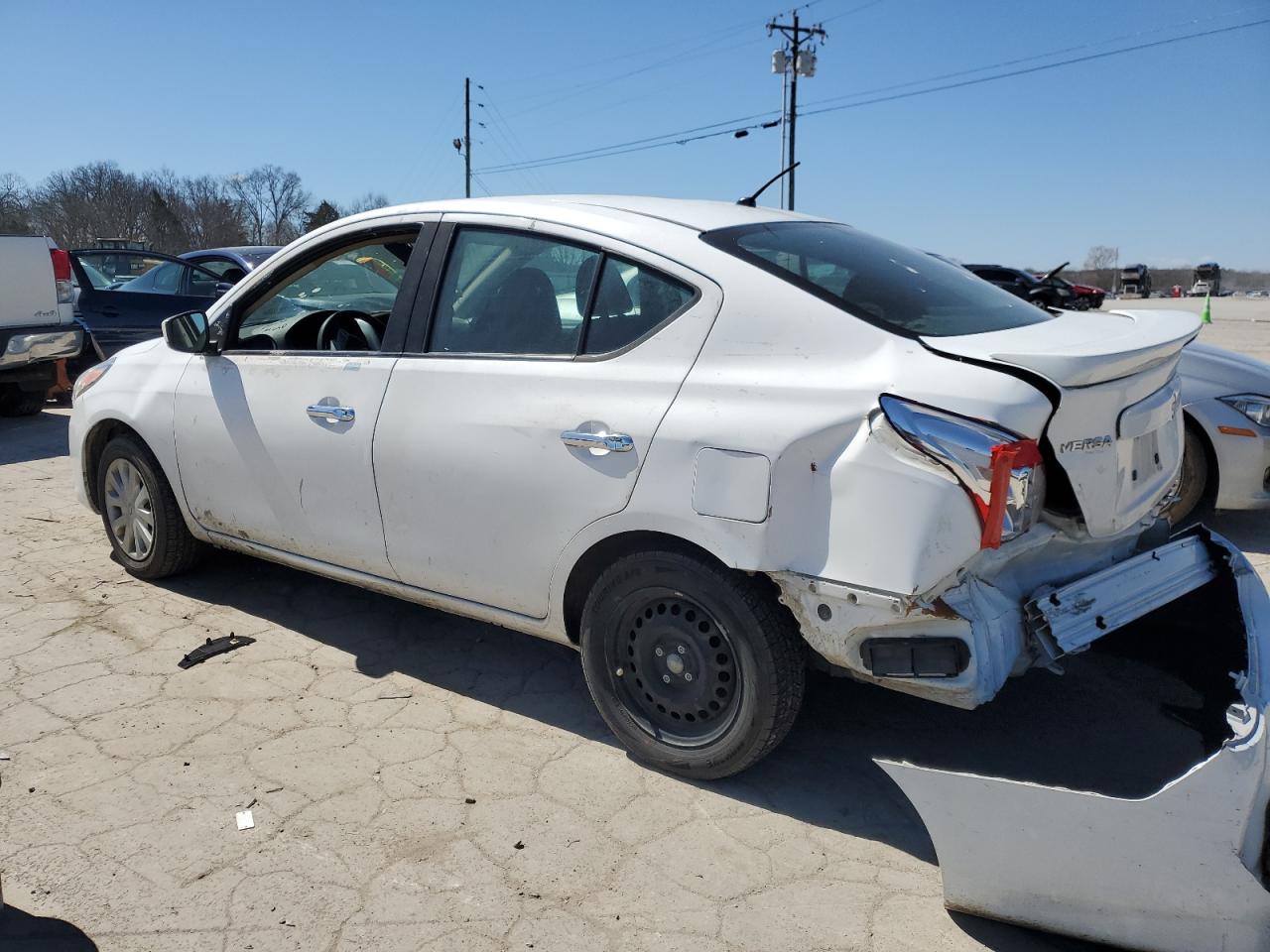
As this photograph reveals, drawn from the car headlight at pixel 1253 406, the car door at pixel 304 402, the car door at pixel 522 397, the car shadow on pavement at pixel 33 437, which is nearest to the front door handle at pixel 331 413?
the car door at pixel 304 402

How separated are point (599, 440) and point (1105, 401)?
137 centimetres

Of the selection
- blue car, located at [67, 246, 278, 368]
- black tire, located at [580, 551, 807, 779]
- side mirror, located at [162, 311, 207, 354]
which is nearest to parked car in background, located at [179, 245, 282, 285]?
blue car, located at [67, 246, 278, 368]

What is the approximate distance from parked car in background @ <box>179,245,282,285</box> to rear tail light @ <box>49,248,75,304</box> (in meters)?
1.41

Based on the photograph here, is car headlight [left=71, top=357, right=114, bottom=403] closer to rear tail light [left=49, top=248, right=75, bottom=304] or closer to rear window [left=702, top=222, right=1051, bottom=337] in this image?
rear window [left=702, top=222, right=1051, bottom=337]

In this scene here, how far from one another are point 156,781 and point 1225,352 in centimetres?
580

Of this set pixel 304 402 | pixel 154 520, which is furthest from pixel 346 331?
pixel 154 520

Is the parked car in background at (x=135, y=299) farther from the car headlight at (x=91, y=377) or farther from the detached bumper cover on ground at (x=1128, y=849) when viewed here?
the detached bumper cover on ground at (x=1128, y=849)

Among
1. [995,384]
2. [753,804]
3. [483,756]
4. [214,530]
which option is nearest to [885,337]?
[995,384]

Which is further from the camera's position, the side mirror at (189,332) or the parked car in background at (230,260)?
the parked car in background at (230,260)

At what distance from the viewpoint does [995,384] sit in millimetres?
2385

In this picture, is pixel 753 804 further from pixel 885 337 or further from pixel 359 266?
pixel 359 266

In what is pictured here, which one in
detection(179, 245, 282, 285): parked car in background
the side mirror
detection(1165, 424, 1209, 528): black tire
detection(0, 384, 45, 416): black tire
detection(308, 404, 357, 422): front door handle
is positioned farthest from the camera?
detection(179, 245, 282, 285): parked car in background

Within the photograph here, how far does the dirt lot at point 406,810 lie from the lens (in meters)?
2.40

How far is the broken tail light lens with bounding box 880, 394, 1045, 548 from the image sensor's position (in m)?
2.32
